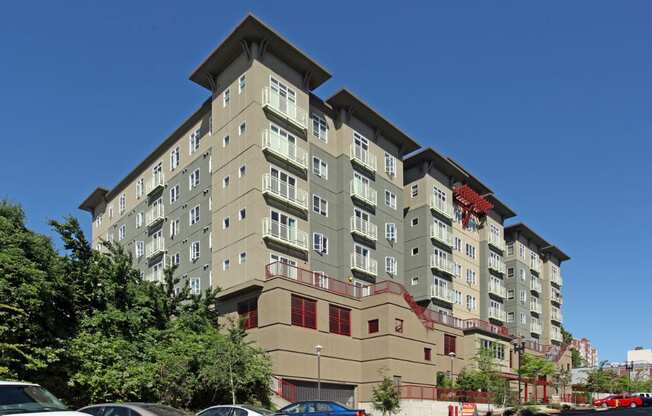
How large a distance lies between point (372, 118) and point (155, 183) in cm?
1963

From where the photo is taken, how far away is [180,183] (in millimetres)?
50000

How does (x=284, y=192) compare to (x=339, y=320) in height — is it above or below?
above

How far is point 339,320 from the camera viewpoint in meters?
40.5

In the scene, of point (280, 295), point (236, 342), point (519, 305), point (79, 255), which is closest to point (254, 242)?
point (280, 295)

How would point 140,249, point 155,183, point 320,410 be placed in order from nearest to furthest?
point 320,410, point 155,183, point 140,249

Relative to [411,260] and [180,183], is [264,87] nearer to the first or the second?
[180,183]

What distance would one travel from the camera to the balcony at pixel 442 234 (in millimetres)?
55562

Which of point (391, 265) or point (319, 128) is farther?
point (391, 265)

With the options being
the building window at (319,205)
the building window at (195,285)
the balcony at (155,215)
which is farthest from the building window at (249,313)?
the balcony at (155,215)

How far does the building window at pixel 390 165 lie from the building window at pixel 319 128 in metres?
7.11

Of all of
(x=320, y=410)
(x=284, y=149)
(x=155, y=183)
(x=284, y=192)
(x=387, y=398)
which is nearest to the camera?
(x=320, y=410)

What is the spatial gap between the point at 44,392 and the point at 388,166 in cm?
4198

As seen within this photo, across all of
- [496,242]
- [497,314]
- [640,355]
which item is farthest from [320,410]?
[640,355]

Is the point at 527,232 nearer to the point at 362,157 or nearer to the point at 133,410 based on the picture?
the point at 362,157
